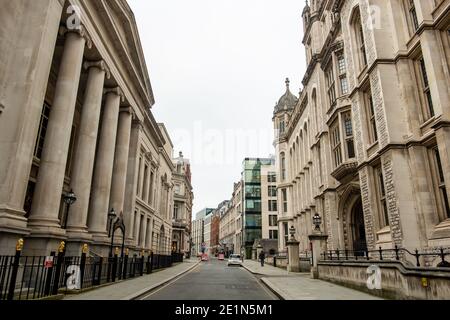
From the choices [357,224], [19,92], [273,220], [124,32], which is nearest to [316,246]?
[357,224]

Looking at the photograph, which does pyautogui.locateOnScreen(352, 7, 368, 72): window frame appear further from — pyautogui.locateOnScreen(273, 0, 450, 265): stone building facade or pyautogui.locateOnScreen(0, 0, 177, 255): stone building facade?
pyautogui.locateOnScreen(0, 0, 177, 255): stone building facade

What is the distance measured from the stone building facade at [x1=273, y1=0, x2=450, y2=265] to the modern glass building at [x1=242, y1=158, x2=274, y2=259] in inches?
2076

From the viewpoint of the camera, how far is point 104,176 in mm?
21391

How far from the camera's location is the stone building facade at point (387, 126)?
1377cm

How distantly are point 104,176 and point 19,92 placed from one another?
32.4ft

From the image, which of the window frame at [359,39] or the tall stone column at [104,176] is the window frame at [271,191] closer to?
the tall stone column at [104,176]

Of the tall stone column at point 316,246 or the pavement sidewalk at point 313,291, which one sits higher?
the tall stone column at point 316,246

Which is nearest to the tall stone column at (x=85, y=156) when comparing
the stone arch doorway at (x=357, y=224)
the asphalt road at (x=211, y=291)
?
the asphalt road at (x=211, y=291)

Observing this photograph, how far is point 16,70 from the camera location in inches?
493

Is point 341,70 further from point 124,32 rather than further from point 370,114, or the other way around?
point 124,32

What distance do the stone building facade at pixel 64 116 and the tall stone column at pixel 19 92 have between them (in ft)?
0.12

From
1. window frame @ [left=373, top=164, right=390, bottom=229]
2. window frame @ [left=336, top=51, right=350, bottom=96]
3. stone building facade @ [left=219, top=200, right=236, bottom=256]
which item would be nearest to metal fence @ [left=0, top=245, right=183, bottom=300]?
window frame @ [left=373, top=164, right=390, bottom=229]

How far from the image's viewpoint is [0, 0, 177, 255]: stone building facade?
11891mm
